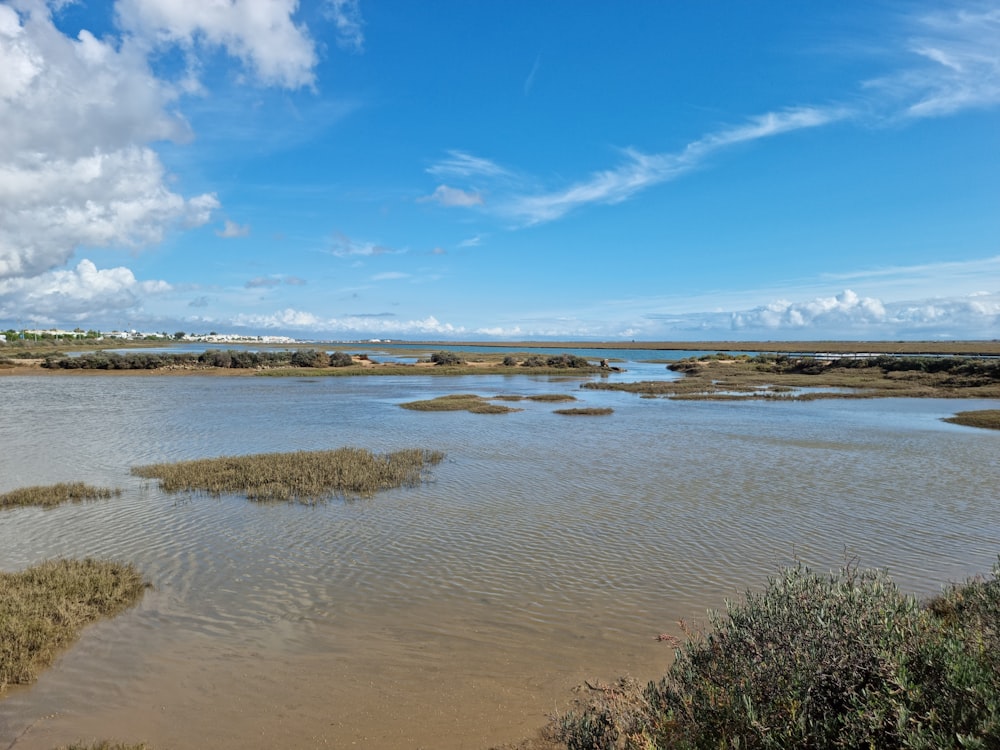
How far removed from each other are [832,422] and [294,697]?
32336mm

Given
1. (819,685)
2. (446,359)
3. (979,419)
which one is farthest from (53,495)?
(446,359)

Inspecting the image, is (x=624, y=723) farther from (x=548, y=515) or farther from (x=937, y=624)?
(x=548, y=515)

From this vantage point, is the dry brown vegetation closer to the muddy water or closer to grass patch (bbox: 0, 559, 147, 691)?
the muddy water

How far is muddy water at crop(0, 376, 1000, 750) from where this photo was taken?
689 cm

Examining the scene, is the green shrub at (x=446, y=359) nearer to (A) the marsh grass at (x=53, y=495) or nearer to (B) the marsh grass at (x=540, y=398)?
(B) the marsh grass at (x=540, y=398)

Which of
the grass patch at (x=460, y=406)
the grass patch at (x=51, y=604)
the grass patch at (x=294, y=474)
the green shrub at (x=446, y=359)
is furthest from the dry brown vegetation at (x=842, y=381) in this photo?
the grass patch at (x=51, y=604)

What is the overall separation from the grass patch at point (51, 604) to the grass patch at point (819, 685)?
271 inches

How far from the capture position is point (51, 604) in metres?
8.79

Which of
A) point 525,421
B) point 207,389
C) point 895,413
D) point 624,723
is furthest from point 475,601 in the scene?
point 207,389

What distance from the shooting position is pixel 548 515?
14.6 m

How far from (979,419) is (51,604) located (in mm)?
39513

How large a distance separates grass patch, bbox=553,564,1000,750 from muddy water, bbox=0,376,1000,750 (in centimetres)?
177

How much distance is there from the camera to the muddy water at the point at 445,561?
689 cm

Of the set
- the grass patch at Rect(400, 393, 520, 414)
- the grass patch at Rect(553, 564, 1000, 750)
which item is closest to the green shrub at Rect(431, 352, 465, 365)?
the grass patch at Rect(400, 393, 520, 414)
